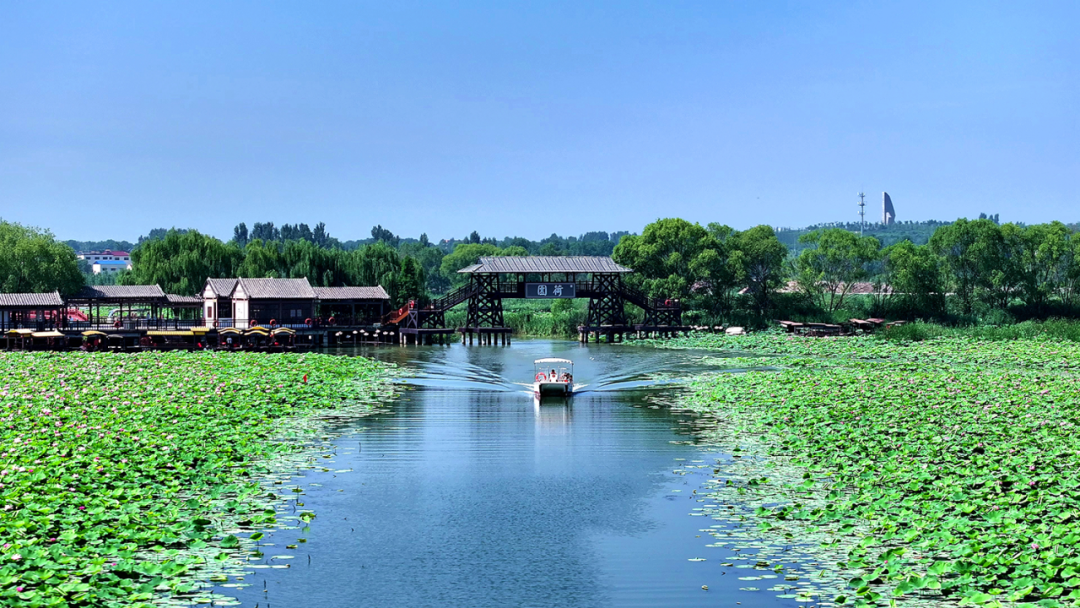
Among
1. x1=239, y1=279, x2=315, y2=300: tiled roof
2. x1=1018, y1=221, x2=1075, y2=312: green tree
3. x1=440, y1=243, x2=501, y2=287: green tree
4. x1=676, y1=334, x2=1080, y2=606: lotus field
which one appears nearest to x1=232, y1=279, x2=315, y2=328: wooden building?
x1=239, y1=279, x2=315, y2=300: tiled roof

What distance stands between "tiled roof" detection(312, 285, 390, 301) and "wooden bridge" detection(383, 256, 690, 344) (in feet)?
6.13

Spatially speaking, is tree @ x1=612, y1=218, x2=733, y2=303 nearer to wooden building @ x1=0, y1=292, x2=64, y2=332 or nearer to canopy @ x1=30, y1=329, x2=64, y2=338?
wooden building @ x1=0, y1=292, x2=64, y2=332

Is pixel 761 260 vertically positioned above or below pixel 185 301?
above

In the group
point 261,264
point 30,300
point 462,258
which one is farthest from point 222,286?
point 462,258

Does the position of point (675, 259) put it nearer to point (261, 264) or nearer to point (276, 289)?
point (276, 289)

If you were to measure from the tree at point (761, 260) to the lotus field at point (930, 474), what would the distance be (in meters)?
47.9

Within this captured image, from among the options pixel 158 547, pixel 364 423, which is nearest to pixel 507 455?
pixel 364 423

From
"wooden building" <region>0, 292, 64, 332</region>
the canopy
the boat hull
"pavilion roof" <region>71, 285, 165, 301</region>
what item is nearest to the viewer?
the boat hull

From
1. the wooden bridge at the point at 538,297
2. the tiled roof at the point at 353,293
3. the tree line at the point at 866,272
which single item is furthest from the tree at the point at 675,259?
the tiled roof at the point at 353,293

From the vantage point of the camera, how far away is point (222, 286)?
261 feet

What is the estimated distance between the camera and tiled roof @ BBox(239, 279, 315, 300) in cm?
7682

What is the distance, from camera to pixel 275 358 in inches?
2136

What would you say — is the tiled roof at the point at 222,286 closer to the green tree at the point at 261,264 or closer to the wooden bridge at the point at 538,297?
the green tree at the point at 261,264

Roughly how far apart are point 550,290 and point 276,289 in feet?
68.5
